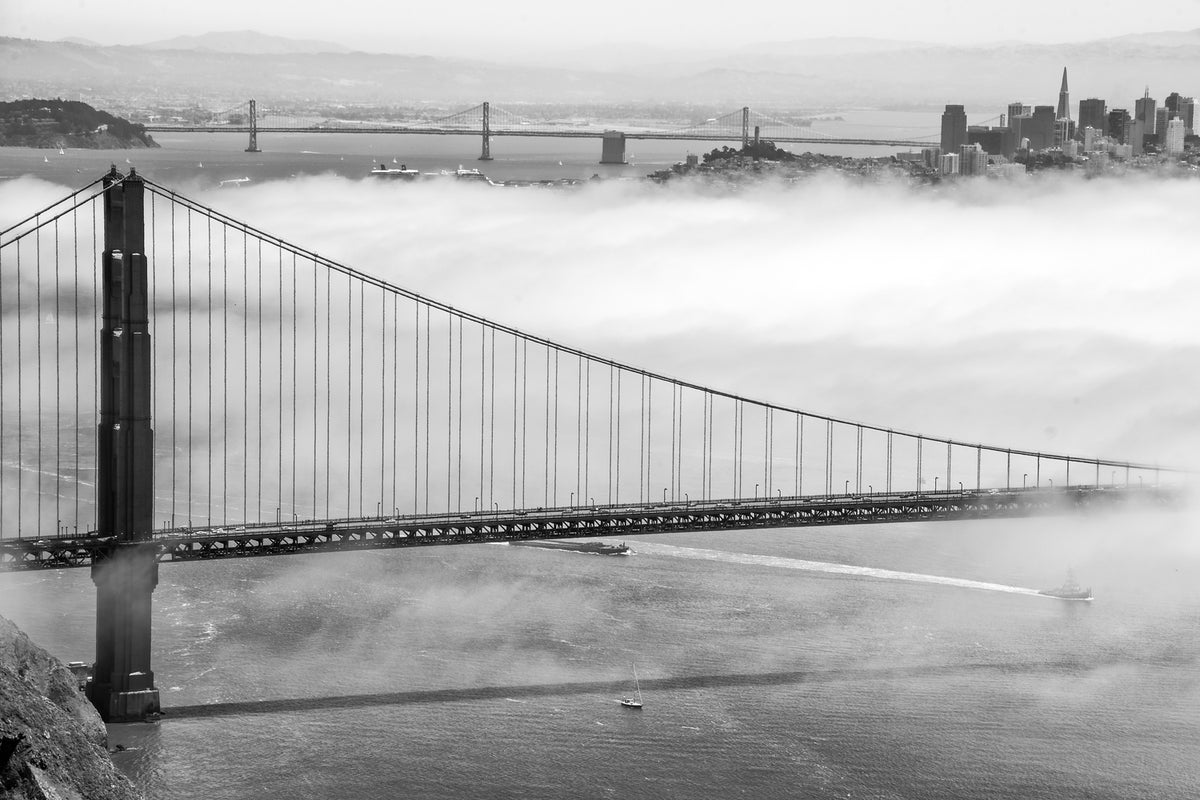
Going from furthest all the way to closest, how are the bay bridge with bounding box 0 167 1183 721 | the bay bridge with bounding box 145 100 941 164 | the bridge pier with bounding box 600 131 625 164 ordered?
the bridge pier with bounding box 600 131 625 164 < the bay bridge with bounding box 145 100 941 164 < the bay bridge with bounding box 0 167 1183 721

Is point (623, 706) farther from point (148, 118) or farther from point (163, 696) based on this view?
point (148, 118)

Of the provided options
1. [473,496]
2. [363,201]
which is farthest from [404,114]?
[473,496]

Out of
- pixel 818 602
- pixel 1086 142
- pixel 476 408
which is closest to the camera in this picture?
pixel 818 602

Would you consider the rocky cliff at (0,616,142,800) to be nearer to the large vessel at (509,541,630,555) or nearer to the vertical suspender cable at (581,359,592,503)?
the large vessel at (509,541,630,555)

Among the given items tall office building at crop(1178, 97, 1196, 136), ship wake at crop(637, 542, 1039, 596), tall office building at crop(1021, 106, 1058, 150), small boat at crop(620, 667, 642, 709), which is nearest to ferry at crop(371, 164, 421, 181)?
tall office building at crop(1021, 106, 1058, 150)

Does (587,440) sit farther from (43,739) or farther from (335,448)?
(43,739)

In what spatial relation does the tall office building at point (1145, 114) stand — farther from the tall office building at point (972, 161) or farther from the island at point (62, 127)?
the island at point (62, 127)
